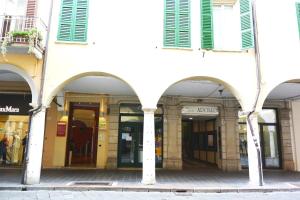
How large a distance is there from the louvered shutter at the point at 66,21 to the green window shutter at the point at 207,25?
15.6 ft

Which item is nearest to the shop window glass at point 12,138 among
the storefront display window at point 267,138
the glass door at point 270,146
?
the storefront display window at point 267,138

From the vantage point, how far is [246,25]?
10.1 metres

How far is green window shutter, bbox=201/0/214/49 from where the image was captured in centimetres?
994

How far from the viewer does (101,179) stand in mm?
10211

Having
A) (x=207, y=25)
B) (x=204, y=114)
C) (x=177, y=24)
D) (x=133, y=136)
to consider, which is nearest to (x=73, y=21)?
(x=177, y=24)

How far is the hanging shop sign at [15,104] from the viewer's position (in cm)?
1240

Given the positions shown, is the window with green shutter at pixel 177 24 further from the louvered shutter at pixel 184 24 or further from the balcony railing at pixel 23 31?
the balcony railing at pixel 23 31

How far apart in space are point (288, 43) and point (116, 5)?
21.7ft

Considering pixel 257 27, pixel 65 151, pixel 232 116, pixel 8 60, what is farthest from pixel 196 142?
pixel 8 60

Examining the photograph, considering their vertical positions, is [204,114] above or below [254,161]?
above

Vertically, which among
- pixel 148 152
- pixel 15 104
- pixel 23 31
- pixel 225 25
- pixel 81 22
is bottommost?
pixel 148 152

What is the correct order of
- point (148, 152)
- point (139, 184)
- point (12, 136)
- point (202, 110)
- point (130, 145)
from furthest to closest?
point (202, 110) → point (130, 145) → point (12, 136) → point (148, 152) → point (139, 184)

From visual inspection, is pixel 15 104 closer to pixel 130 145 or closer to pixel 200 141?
pixel 130 145

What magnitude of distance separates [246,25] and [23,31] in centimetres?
778
